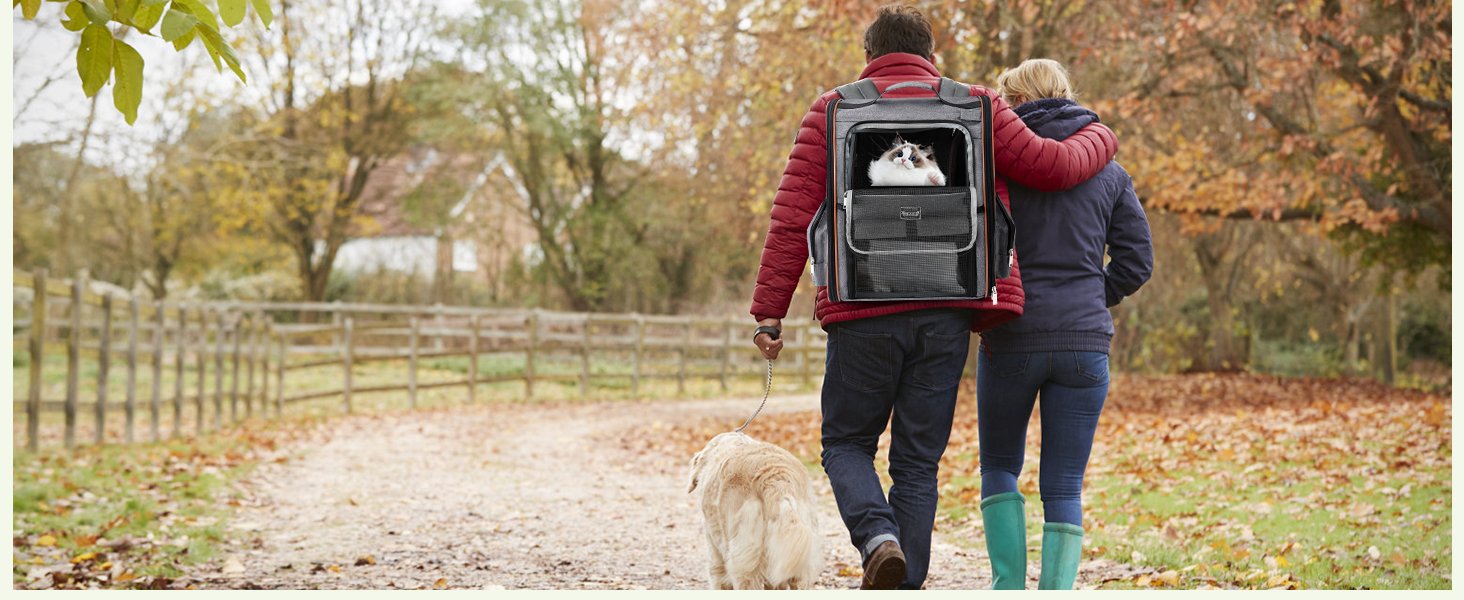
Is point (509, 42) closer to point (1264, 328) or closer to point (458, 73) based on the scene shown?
point (458, 73)

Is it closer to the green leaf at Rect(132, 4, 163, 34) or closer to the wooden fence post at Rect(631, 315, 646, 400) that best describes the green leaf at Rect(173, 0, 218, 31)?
the green leaf at Rect(132, 4, 163, 34)

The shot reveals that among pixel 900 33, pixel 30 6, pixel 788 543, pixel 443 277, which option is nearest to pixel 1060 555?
pixel 788 543

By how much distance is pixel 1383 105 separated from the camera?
1074 centimetres

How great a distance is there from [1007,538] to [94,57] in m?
2.72

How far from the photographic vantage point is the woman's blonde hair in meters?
3.53

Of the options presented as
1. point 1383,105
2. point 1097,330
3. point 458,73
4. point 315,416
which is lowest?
point 315,416

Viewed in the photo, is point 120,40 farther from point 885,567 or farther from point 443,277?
point 443,277

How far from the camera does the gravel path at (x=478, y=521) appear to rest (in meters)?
4.75

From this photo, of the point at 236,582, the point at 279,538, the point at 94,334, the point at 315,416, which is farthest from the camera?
the point at 94,334

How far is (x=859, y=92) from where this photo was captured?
3.28m

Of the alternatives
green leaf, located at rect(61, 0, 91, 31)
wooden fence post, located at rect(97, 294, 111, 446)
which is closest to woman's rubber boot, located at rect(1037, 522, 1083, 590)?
green leaf, located at rect(61, 0, 91, 31)

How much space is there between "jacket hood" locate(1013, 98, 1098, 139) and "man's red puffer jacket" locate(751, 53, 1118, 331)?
0.29ft

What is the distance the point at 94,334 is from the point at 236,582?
50.7ft
